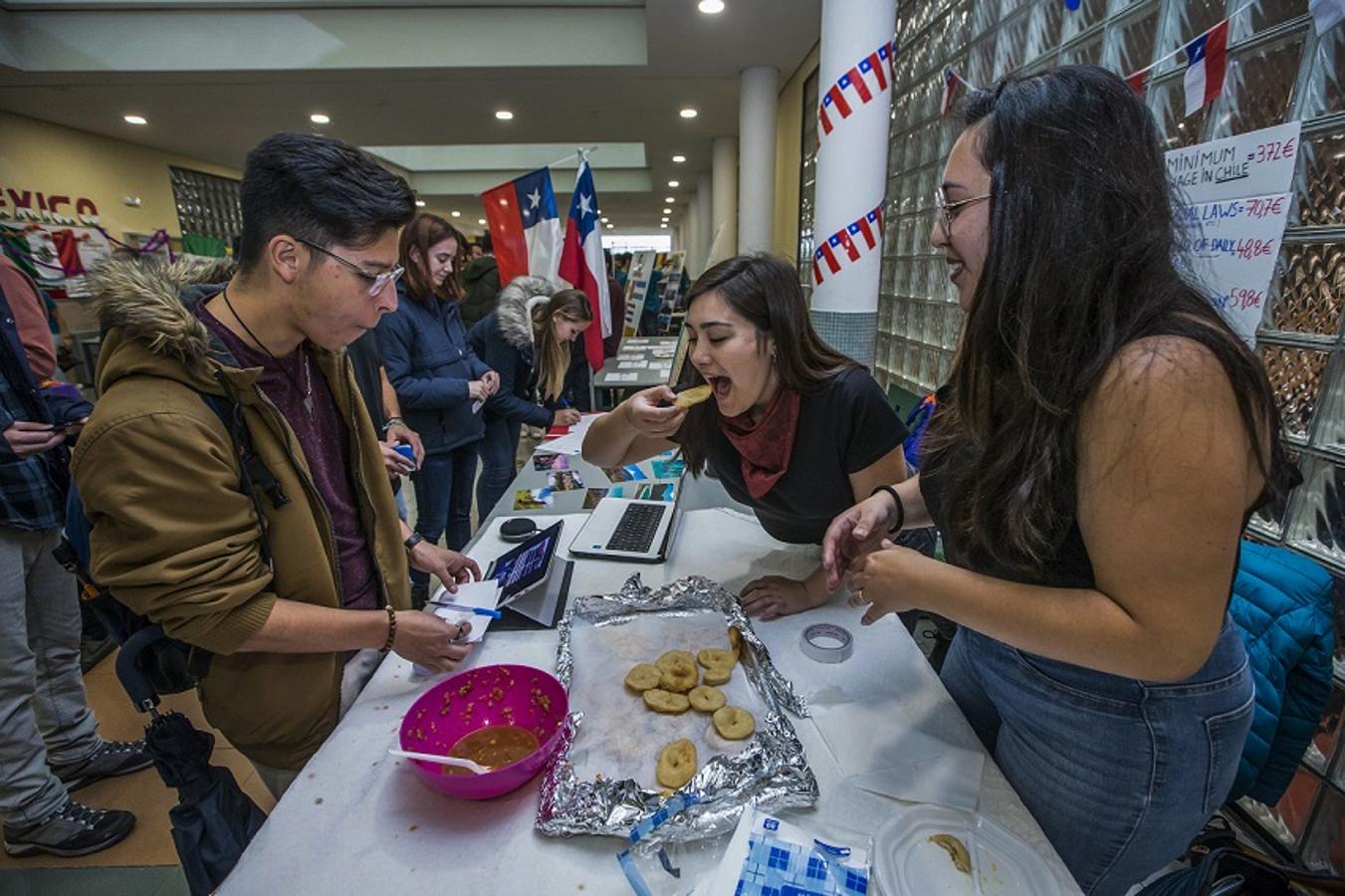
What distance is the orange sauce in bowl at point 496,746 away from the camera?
94 cm

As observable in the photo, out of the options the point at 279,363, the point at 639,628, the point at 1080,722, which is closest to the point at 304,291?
the point at 279,363

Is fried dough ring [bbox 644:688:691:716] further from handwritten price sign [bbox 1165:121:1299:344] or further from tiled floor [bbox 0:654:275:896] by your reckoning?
tiled floor [bbox 0:654:275:896]

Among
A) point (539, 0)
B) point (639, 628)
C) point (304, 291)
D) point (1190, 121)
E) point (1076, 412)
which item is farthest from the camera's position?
point (539, 0)

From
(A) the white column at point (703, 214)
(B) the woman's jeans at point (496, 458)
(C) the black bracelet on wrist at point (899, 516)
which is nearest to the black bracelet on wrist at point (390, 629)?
(C) the black bracelet on wrist at point (899, 516)

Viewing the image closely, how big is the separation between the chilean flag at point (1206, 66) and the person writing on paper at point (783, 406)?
0.96 metres

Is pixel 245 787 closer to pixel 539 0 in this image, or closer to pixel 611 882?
pixel 611 882

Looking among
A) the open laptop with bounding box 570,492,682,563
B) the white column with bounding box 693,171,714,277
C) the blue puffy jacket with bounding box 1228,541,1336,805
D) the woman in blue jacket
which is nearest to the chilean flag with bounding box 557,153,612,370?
the woman in blue jacket

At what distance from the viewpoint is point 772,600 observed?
1.32 metres

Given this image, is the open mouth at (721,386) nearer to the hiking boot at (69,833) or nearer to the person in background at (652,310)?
the hiking boot at (69,833)

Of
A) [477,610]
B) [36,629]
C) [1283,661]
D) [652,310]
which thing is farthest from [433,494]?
[652,310]

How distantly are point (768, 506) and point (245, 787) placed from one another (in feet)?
6.45

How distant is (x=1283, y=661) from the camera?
107cm

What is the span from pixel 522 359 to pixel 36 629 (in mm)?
2081

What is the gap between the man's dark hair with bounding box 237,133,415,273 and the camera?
3.35ft
